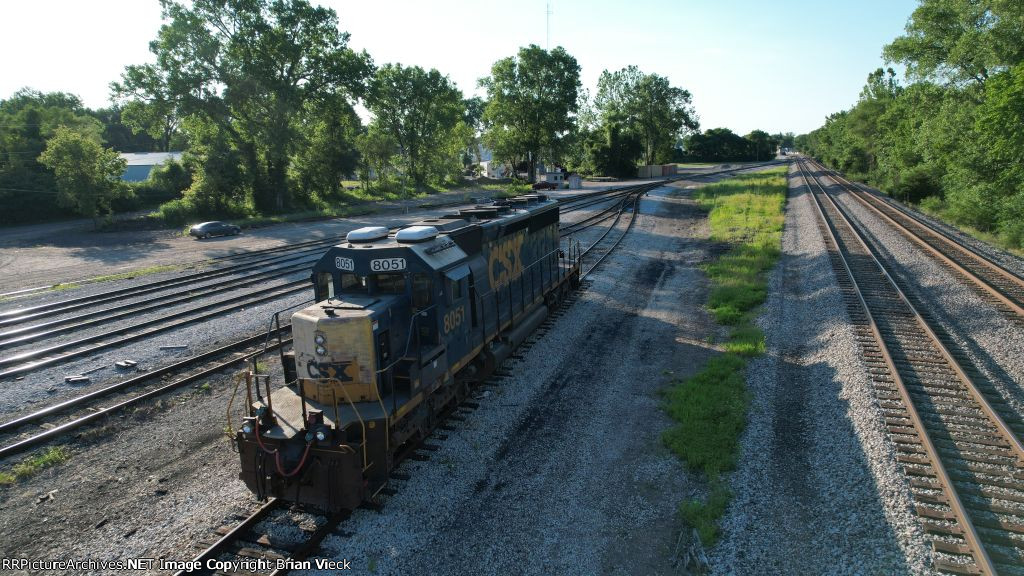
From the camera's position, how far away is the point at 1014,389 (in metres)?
10.5

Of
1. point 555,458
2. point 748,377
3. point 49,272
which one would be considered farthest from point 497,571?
point 49,272

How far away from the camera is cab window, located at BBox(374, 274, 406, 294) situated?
9.31 metres

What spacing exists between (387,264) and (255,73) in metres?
42.0

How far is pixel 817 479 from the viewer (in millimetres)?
8352

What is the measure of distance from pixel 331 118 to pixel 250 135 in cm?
737

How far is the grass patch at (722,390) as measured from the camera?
8188mm

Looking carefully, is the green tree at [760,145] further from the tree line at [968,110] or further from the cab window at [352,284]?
the cab window at [352,284]

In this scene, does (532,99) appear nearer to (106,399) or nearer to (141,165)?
(141,165)

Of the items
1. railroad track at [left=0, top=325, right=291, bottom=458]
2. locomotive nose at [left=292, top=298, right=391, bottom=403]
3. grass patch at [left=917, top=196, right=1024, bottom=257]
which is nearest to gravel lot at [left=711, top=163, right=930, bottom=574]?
locomotive nose at [left=292, top=298, right=391, bottom=403]

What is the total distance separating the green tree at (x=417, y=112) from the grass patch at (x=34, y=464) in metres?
51.7

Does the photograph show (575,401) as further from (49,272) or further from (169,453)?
(49,272)

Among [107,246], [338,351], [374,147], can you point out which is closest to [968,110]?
[338,351]

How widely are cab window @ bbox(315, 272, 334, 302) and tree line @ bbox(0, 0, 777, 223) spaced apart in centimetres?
3897

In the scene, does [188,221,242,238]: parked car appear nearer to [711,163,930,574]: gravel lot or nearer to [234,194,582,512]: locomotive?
[234,194,582,512]: locomotive
